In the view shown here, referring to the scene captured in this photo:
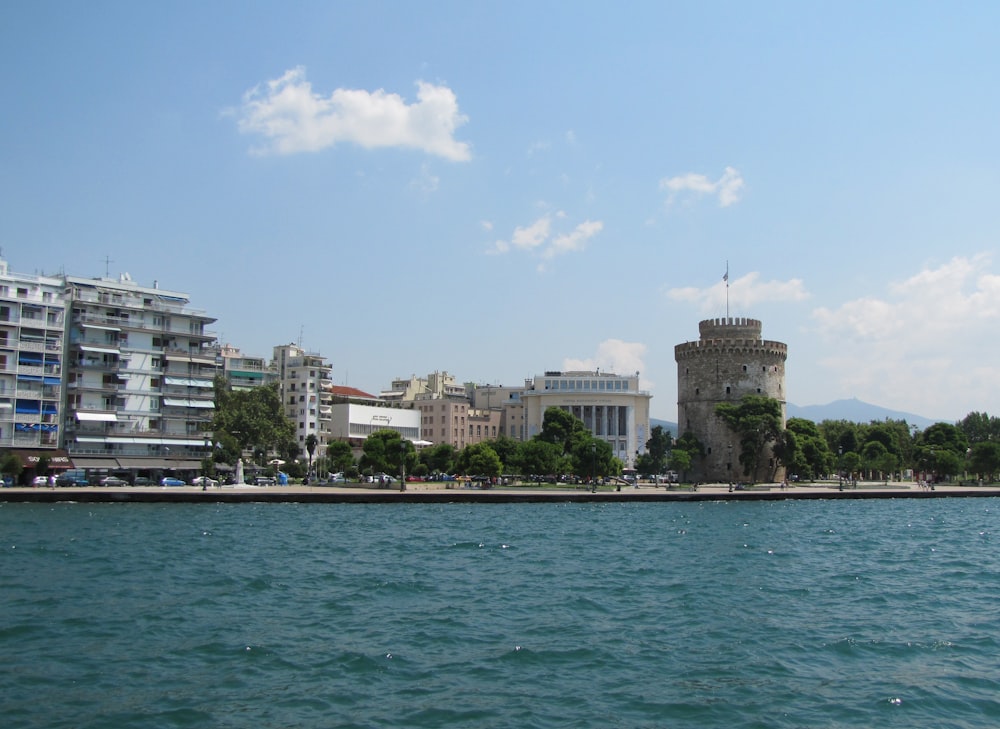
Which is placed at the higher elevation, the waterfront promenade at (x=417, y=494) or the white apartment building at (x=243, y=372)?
the white apartment building at (x=243, y=372)

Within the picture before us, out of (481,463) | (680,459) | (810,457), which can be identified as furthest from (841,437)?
(481,463)

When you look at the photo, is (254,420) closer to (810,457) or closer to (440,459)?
(440,459)

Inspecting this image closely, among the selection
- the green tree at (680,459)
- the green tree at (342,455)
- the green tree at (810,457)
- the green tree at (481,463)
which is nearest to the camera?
the green tree at (481,463)

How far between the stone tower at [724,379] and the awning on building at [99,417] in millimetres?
40506

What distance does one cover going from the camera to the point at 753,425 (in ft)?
223

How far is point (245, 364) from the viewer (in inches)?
3477

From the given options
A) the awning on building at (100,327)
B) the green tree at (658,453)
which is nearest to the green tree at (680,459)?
the green tree at (658,453)

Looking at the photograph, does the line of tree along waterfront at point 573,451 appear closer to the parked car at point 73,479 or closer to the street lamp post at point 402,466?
the street lamp post at point 402,466

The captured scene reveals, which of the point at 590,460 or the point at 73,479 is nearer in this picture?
the point at 73,479

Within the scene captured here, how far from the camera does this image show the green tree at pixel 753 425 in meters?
67.8

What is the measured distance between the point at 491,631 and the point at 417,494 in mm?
34510

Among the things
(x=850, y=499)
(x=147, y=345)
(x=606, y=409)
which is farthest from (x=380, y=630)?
(x=606, y=409)

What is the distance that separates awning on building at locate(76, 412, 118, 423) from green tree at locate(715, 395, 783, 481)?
4081 centimetres

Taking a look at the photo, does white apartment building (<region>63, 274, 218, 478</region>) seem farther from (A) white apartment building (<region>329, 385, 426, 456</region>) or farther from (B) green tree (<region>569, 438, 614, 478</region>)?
(A) white apartment building (<region>329, 385, 426, 456</region>)
